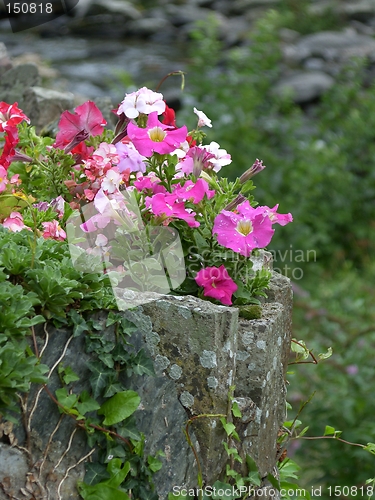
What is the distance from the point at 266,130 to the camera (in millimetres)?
6879

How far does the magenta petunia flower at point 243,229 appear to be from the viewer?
165cm

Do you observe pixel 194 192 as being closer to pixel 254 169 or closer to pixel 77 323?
pixel 254 169

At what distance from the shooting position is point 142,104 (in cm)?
178

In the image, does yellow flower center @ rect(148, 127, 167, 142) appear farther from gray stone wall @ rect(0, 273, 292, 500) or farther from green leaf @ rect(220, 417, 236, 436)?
green leaf @ rect(220, 417, 236, 436)

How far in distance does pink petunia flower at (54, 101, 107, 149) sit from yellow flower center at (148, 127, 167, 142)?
0.27m

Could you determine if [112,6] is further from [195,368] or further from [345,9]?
[195,368]

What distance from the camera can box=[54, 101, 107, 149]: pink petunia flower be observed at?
191 centimetres

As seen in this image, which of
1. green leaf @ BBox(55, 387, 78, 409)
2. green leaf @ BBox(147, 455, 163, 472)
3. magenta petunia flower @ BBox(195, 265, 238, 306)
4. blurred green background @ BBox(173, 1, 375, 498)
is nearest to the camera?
green leaf @ BBox(55, 387, 78, 409)

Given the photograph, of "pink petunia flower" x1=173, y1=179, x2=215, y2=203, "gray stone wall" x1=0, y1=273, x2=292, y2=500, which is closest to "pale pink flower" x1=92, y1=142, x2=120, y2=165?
"pink petunia flower" x1=173, y1=179, x2=215, y2=203

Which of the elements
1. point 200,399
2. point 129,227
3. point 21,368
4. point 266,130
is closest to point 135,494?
point 200,399

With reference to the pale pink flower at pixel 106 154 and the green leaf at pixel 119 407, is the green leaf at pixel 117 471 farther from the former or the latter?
the pale pink flower at pixel 106 154

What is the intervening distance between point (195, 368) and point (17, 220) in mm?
684

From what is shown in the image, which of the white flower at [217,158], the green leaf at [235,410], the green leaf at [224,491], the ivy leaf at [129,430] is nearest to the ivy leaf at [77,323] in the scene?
the ivy leaf at [129,430]

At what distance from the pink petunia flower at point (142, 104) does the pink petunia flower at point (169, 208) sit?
271mm
